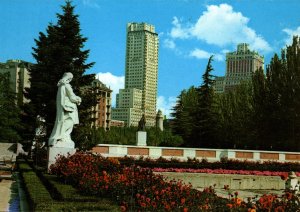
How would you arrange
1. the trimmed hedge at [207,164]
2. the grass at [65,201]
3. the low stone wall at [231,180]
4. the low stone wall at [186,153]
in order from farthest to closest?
the low stone wall at [186,153] < the trimmed hedge at [207,164] < the low stone wall at [231,180] < the grass at [65,201]

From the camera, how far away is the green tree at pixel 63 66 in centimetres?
2636

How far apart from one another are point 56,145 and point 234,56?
5922 inches

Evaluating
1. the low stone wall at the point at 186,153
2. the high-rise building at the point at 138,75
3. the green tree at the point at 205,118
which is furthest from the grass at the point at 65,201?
the high-rise building at the point at 138,75

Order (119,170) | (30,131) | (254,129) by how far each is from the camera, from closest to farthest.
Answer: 1. (119,170)
2. (30,131)
3. (254,129)

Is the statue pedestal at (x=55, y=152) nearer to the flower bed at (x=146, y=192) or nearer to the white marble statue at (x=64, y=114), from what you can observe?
the white marble statue at (x=64, y=114)

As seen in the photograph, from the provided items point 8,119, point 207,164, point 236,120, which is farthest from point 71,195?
point 236,120

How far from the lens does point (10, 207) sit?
35.0 ft

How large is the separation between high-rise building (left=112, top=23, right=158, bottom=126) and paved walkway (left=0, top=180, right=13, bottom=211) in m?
145

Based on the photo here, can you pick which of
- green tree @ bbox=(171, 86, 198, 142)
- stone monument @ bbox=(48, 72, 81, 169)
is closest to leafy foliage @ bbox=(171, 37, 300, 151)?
green tree @ bbox=(171, 86, 198, 142)

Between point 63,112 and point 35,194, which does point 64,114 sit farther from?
point 35,194

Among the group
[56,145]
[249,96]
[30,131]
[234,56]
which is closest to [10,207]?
[56,145]

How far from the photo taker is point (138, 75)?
16900 cm

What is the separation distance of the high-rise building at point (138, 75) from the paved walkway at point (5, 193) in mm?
145043

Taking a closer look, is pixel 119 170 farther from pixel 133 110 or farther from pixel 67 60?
pixel 133 110
